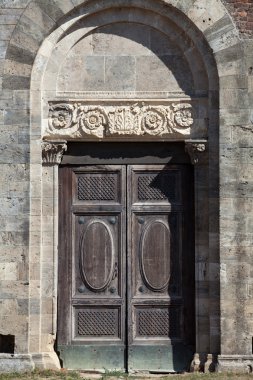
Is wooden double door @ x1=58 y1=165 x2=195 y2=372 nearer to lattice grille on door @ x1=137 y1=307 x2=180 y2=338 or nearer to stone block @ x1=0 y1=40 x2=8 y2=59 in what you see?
lattice grille on door @ x1=137 y1=307 x2=180 y2=338

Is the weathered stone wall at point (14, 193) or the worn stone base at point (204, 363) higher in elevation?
the weathered stone wall at point (14, 193)

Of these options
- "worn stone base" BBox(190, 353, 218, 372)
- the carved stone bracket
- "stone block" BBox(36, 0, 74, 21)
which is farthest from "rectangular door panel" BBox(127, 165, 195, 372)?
"stone block" BBox(36, 0, 74, 21)

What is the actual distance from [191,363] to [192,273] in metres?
1.19

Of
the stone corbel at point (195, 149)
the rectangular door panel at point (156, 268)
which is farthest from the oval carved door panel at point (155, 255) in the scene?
the stone corbel at point (195, 149)

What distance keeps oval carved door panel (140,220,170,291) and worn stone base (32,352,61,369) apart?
1575mm

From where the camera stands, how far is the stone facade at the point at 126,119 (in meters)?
12.3

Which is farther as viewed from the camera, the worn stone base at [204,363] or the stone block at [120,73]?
the stone block at [120,73]

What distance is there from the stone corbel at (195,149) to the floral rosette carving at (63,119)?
4.94 ft

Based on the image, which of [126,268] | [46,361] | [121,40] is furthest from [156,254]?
[121,40]

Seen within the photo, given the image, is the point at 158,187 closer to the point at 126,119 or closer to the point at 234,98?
the point at 126,119

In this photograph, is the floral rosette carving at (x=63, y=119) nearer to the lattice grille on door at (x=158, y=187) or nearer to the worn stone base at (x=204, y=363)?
the lattice grille on door at (x=158, y=187)

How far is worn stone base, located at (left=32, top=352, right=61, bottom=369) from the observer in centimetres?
1238

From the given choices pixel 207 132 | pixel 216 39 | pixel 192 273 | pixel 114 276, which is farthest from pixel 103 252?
pixel 216 39

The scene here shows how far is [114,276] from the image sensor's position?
42.1ft
